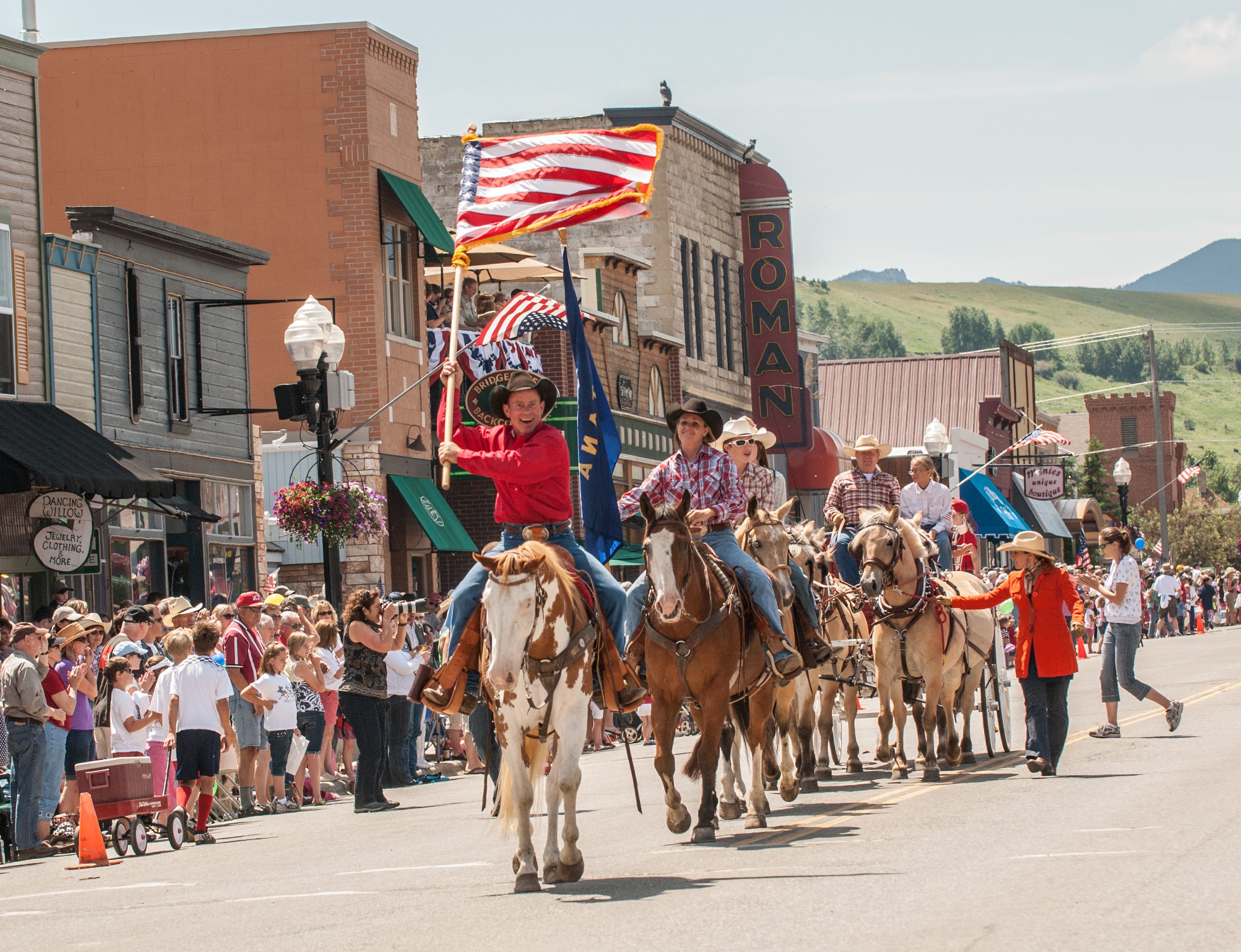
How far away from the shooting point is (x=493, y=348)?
34.8 meters

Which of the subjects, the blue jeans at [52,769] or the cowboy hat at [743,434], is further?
the cowboy hat at [743,434]

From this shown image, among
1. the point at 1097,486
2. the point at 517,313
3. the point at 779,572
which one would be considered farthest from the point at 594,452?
the point at 1097,486

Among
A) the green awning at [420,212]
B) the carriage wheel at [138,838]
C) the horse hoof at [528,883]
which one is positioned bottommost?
the carriage wheel at [138,838]

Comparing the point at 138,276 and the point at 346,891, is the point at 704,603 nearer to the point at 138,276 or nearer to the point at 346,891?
the point at 346,891

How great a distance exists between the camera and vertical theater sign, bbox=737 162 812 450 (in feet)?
159

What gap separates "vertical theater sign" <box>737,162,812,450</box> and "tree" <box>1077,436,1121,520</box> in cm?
4289

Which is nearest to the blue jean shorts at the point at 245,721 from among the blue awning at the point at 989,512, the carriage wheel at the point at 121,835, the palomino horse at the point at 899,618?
the carriage wheel at the point at 121,835

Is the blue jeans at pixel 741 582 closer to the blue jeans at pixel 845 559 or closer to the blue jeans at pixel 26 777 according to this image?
the blue jeans at pixel 845 559

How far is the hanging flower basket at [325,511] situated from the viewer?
21.9m

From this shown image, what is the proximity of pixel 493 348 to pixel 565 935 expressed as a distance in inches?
1041

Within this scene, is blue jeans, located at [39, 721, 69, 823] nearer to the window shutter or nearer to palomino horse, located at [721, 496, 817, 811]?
palomino horse, located at [721, 496, 817, 811]

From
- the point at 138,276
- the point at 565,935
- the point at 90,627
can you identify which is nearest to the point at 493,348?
the point at 138,276

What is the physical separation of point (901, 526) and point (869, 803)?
3129 millimetres

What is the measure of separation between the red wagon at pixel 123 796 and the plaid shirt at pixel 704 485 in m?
4.76
